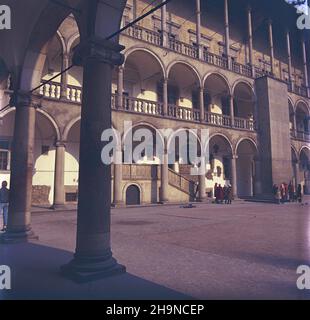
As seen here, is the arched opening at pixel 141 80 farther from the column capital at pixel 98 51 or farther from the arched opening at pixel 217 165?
the column capital at pixel 98 51

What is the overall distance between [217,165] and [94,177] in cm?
2154

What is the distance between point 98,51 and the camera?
15.3ft

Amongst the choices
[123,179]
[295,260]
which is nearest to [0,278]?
[295,260]

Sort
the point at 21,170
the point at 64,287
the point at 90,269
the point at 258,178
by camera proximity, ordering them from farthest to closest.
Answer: the point at 258,178 → the point at 21,170 → the point at 90,269 → the point at 64,287

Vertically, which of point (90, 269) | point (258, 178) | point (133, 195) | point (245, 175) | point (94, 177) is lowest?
point (90, 269)

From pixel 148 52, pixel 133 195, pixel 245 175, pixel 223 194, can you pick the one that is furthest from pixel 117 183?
pixel 245 175

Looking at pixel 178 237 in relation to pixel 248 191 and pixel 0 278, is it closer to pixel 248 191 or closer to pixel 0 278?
→ pixel 0 278

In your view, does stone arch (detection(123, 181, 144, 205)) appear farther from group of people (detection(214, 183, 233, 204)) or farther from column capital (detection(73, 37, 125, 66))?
column capital (detection(73, 37, 125, 66))

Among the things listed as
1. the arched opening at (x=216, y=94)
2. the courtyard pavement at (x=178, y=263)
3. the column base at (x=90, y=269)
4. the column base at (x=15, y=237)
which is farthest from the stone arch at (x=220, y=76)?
the column base at (x=90, y=269)

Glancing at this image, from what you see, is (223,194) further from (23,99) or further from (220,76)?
(23,99)

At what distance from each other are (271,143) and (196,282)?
22.3 metres

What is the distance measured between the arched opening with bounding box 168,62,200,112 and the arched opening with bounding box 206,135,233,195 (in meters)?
3.78

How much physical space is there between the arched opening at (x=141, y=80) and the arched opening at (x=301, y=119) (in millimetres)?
17902

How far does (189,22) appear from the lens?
24.2 meters
